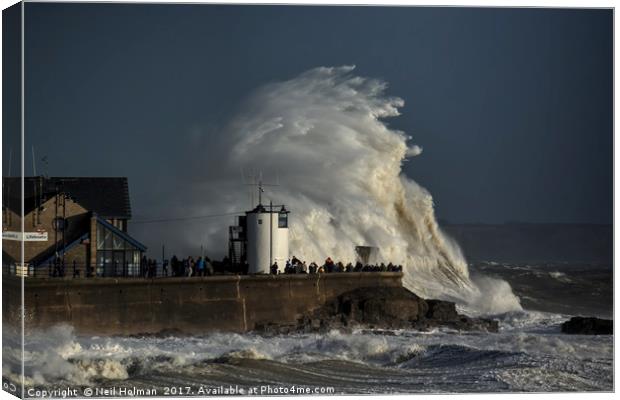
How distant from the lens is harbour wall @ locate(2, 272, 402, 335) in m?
35.5

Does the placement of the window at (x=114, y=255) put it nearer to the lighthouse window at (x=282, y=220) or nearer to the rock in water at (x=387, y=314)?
the lighthouse window at (x=282, y=220)

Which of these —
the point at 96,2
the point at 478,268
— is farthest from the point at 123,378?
the point at 478,268

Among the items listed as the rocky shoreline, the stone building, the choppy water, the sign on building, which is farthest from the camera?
the rocky shoreline

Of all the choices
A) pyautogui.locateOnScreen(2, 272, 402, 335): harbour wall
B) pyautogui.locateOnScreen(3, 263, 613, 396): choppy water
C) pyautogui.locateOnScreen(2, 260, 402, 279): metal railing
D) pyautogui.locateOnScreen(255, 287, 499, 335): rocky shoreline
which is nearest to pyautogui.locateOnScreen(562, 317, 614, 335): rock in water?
pyautogui.locateOnScreen(3, 263, 613, 396): choppy water

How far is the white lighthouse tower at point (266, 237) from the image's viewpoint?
38.5 metres

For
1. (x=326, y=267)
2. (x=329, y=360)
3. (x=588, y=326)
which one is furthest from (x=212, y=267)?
(x=588, y=326)

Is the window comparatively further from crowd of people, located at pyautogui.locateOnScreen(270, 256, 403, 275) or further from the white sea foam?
crowd of people, located at pyautogui.locateOnScreen(270, 256, 403, 275)

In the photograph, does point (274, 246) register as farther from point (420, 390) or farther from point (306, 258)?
point (420, 390)

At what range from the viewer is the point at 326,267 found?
129 feet

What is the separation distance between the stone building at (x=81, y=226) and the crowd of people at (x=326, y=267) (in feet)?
10.1

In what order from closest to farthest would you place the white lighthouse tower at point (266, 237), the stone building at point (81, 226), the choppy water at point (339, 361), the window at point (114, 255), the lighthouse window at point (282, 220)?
the choppy water at point (339, 361), the stone building at point (81, 226), the window at point (114, 255), the white lighthouse tower at point (266, 237), the lighthouse window at point (282, 220)

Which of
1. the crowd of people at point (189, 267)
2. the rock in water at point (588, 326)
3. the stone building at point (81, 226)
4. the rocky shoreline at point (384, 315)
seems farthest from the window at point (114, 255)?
the rock in water at point (588, 326)

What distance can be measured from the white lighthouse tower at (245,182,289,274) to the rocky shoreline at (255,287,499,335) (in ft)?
4.70

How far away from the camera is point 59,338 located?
33531 millimetres
